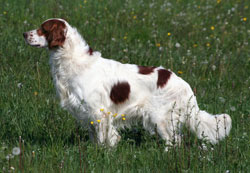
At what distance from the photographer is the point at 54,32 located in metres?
4.09

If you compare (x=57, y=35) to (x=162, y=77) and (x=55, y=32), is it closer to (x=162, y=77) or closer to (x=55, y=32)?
(x=55, y=32)

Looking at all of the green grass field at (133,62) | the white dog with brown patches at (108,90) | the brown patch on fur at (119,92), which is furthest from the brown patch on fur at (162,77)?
the green grass field at (133,62)

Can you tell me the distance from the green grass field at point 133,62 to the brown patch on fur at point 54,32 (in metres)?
0.61

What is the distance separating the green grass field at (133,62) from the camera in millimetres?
3402

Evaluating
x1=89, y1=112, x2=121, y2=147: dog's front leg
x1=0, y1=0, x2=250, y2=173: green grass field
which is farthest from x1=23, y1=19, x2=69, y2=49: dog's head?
x1=89, y1=112, x2=121, y2=147: dog's front leg

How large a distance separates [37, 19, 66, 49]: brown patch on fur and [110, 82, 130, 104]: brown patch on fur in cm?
72

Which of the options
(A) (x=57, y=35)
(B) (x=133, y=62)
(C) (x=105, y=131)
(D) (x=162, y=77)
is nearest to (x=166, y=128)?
(D) (x=162, y=77)

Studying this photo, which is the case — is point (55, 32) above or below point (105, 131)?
above

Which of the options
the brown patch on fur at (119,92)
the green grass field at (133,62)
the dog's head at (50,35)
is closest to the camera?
the green grass field at (133,62)

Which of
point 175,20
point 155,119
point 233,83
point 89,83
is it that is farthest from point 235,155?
point 175,20

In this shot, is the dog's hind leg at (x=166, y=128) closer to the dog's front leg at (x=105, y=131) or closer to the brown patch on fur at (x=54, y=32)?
the dog's front leg at (x=105, y=131)

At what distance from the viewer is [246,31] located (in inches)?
323

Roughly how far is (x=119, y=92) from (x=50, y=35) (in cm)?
92

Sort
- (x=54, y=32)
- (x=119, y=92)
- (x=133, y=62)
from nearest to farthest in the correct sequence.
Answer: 1. (x=54, y=32)
2. (x=119, y=92)
3. (x=133, y=62)
